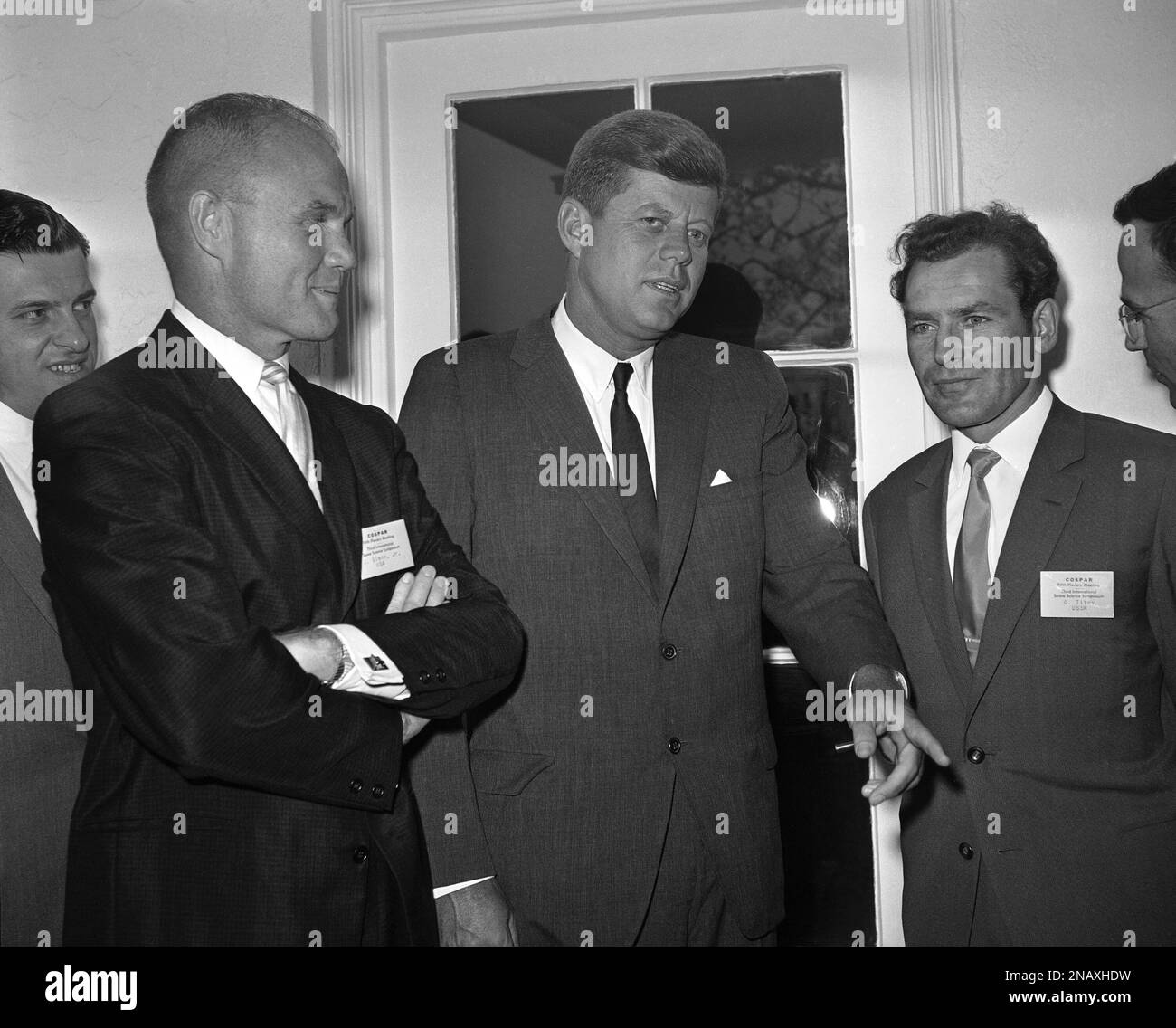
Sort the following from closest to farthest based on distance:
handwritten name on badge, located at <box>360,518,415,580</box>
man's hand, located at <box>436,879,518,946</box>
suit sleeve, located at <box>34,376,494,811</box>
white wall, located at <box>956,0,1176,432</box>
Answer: suit sleeve, located at <box>34,376,494,811</box>
handwritten name on badge, located at <box>360,518,415,580</box>
man's hand, located at <box>436,879,518,946</box>
white wall, located at <box>956,0,1176,432</box>

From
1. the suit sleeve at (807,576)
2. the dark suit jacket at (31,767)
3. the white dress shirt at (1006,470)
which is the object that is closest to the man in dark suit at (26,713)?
the dark suit jacket at (31,767)

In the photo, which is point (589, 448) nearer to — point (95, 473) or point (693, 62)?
point (95, 473)

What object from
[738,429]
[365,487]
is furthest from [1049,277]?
[365,487]

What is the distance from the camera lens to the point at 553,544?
88.7 inches

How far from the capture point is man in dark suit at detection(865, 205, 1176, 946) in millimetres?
2188

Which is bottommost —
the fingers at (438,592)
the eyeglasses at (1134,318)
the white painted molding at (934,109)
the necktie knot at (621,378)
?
the fingers at (438,592)

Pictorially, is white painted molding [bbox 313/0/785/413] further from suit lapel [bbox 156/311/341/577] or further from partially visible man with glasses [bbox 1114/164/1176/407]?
suit lapel [bbox 156/311/341/577]

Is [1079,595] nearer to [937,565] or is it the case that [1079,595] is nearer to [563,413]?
[937,565]

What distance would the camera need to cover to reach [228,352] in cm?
188

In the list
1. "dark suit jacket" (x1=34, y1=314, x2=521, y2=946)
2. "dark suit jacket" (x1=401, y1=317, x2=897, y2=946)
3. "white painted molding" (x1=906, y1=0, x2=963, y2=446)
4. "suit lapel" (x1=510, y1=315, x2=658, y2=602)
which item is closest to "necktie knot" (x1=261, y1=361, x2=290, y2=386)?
"dark suit jacket" (x1=34, y1=314, x2=521, y2=946)

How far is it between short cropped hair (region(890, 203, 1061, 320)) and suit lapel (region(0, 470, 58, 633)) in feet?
6.64

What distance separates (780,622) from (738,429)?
434mm

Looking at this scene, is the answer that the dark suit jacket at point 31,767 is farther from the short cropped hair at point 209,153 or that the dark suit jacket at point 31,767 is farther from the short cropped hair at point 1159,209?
the short cropped hair at point 1159,209

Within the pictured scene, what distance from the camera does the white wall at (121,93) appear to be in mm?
3035
